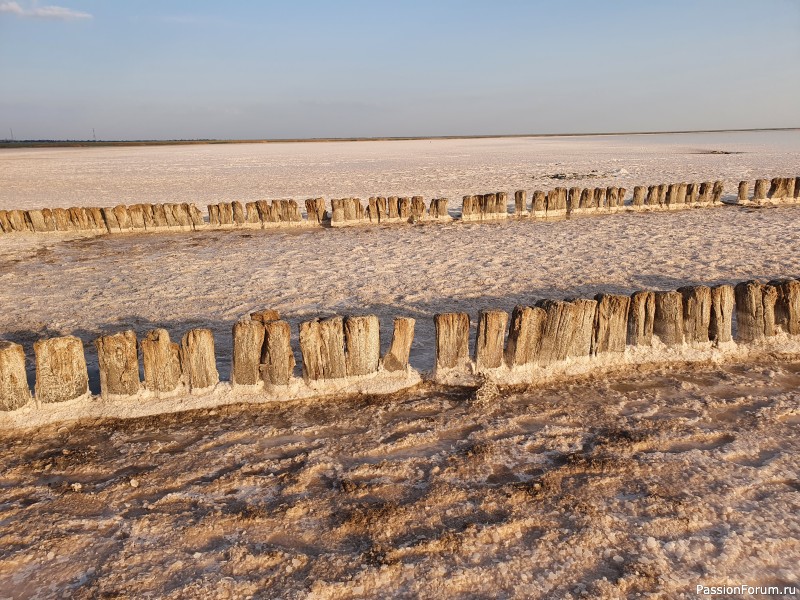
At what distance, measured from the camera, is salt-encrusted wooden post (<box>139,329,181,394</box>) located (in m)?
3.80

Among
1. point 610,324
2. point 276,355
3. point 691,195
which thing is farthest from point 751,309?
point 691,195

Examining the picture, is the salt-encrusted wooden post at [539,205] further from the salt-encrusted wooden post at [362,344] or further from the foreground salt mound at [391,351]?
the salt-encrusted wooden post at [362,344]

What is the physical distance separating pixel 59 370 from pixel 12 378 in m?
0.27

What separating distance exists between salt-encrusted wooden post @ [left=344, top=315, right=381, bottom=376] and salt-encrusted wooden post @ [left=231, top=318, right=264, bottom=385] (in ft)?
1.95

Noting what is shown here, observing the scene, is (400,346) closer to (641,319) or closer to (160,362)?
(160,362)

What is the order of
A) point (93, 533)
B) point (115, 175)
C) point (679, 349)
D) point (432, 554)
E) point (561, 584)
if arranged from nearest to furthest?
1. point (561, 584)
2. point (432, 554)
3. point (93, 533)
4. point (679, 349)
5. point (115, 175)

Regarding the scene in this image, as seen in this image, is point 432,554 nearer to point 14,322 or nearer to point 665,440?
point 665,440

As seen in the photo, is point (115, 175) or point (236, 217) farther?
point (115, 175)

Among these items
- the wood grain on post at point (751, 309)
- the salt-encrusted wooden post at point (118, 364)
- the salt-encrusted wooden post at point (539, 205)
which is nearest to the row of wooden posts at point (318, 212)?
the salt-encrusted wooden post at point (539, 205)

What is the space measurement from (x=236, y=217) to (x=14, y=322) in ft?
17.1

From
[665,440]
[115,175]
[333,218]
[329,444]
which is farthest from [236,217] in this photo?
[115,175]

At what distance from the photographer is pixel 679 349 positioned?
14.4 feet

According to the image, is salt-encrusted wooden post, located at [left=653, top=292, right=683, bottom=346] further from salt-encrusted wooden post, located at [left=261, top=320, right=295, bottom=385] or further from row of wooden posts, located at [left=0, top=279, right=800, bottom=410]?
salt-encrusted wooden post, located at [left=261, top=320, right=295, bottom=385]

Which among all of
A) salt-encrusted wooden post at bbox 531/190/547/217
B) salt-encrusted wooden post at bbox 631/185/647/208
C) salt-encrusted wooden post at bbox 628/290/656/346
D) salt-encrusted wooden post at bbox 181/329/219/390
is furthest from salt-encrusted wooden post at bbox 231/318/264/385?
salt-encrusted wooden post at bbox 631/185/647/208
